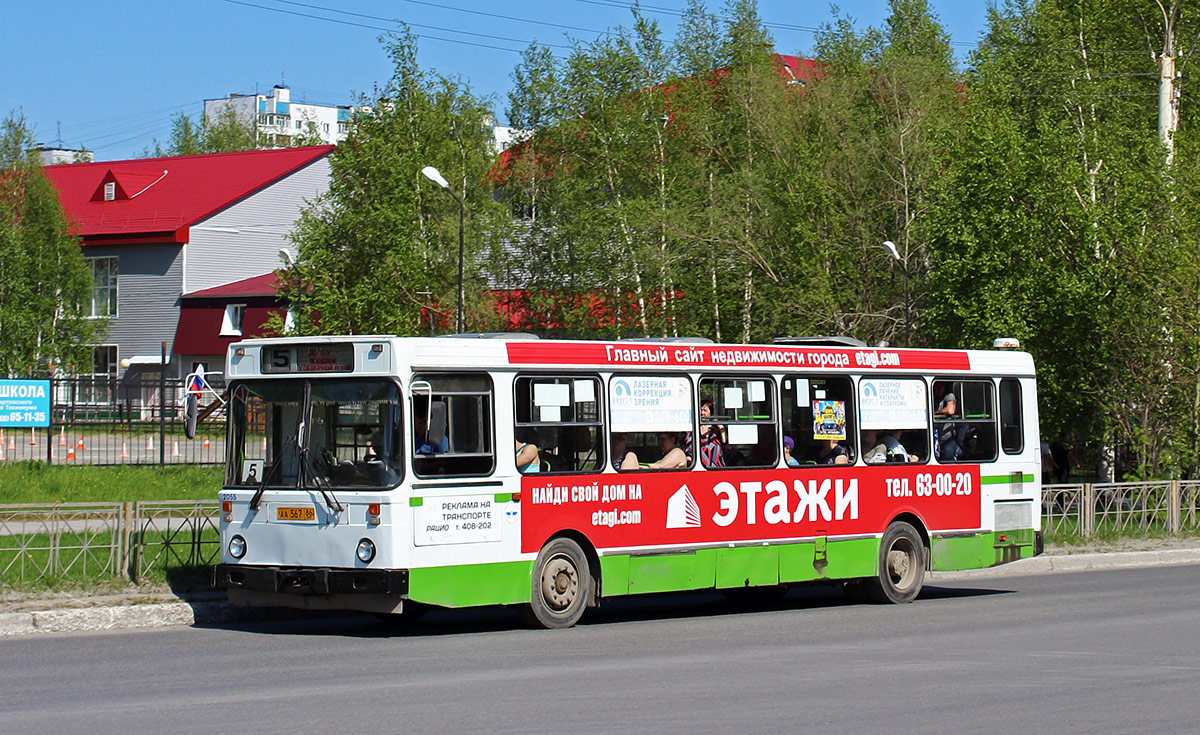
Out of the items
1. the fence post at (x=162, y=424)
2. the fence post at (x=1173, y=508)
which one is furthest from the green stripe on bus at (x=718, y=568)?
the fence post at (x=162, y=424)

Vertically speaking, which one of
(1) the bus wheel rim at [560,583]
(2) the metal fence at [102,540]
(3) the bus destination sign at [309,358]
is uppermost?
(3) the bus destination sign at [309,358]

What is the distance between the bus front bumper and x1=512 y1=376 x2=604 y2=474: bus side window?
Result: 5.99ft

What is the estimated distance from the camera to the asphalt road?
8.91 meters

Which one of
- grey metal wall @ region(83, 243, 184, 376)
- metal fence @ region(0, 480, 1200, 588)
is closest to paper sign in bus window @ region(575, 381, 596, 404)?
metal fence @ region(0, 480, 1200, 588)

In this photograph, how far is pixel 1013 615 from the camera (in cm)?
1543

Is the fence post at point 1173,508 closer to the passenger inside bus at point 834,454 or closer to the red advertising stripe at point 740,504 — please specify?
the red advertising stripe at point 740,504

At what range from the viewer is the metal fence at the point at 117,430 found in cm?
3070

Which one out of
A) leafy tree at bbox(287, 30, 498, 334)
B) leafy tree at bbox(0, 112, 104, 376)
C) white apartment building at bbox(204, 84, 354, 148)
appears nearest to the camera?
leafy tree at bbox(287, 30, 498, 334)

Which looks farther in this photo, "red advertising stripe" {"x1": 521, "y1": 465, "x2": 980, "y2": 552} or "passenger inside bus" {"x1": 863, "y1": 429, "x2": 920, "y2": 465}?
"passenger inside bus" {"x1": 863, "y1": 429, "x2": 920, "y2": 465}

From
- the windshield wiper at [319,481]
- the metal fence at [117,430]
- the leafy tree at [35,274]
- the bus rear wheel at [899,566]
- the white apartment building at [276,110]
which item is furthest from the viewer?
the white apartment building at [276,110]

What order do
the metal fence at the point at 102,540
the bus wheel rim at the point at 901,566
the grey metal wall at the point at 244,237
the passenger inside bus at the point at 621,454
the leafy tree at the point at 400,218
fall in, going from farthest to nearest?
the grey metal wall at the point at 244,237
the leafy tree at the point at 400,218
the bus wheel rim at the point at 901,566
the metal fence at the point at 102,540
the passenger inside bus at the point at 621,454

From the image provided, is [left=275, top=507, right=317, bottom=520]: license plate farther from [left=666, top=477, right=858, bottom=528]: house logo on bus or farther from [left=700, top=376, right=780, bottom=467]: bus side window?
[left=700, top=376, right=780, bottom=467]: bus side window

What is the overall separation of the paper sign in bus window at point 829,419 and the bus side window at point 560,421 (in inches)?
121

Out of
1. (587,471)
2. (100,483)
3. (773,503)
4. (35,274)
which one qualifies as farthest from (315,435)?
(35,274)
